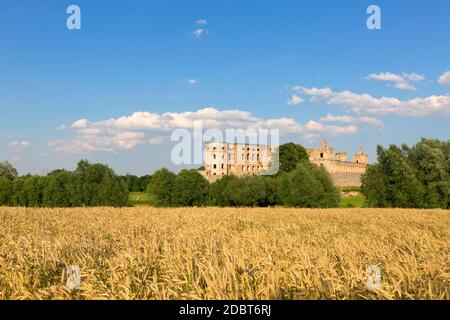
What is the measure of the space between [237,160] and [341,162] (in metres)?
36.5

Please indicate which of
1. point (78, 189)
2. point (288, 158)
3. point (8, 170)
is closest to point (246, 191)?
point (78, 189)

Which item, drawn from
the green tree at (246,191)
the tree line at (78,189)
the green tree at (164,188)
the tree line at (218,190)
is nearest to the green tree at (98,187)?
the tree line at (78,189)

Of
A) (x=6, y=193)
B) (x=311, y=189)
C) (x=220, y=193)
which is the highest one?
(x=311, y=189)

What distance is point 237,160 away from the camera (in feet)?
367

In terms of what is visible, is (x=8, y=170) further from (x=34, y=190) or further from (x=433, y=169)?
(x=433, y=169)

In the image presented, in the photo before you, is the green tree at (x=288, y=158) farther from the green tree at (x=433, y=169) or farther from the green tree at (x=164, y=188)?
the green tree at (x=433, y=169)

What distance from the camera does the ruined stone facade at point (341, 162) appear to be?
11612 centimetres

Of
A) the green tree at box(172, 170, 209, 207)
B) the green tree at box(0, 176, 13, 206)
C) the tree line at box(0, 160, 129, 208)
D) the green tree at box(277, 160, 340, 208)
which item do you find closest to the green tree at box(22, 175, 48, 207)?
the tree line at box(0, 160, 129, 208)

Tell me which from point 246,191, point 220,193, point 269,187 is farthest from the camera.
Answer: point 220,193

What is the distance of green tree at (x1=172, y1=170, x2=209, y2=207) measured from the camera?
82.8 m

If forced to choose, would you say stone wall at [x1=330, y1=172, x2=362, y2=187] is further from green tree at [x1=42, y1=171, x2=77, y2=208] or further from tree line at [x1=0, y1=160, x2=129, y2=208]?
green tree at [x1=42, y1=171, x2=77, y2=208]

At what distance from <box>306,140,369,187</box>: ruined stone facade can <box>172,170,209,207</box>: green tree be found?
4403cm
